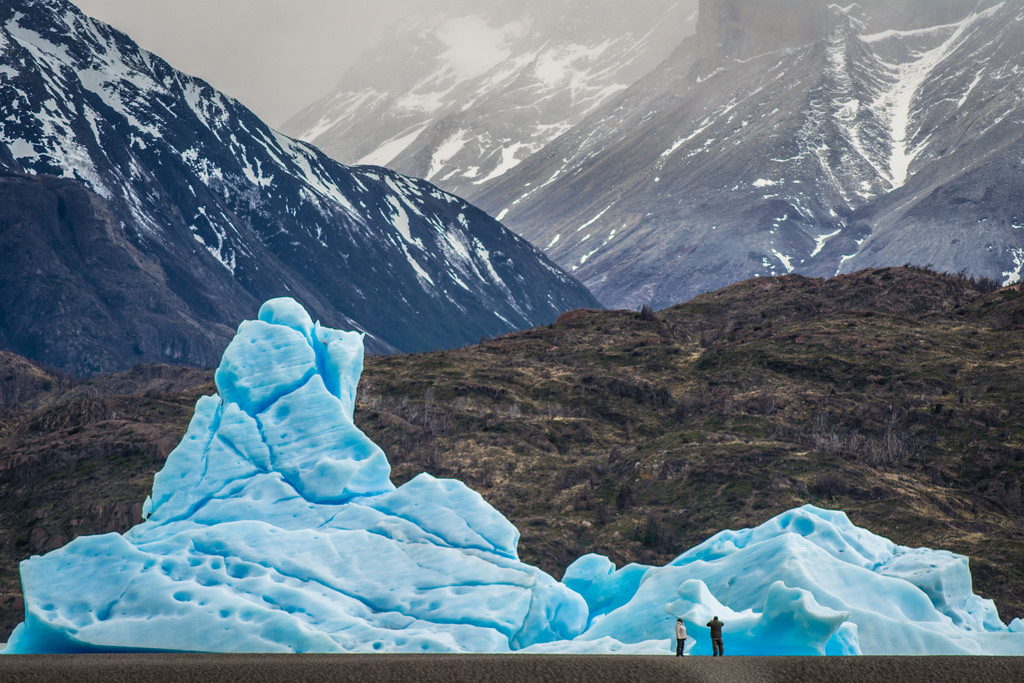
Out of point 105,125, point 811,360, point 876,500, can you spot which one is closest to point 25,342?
point 105,125

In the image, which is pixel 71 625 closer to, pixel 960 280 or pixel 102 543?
pixel 102 543

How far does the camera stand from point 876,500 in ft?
150

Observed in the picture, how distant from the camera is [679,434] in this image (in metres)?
56.9

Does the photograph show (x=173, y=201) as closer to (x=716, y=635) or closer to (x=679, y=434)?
(x=679, y=434)

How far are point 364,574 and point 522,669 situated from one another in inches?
382

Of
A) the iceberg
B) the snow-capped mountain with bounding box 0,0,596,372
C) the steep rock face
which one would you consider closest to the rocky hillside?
the iceberg

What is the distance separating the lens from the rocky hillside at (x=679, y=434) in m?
45.8

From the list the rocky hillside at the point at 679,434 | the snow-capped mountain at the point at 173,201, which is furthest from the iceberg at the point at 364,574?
the snow-capped mountain at the point at 173,201

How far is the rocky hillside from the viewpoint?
45844 millimetres

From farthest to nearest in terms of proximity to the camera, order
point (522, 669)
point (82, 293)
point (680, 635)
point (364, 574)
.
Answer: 1. point (82, 293)
2. point (364, 574)
3. point (680, 635)
4. point (522, 669)

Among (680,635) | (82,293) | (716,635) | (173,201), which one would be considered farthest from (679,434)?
(173,201)

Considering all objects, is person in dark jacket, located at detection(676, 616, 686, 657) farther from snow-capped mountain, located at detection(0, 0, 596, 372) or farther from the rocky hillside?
snow-capped mountain, located at detection(0, 0, 596, 372)

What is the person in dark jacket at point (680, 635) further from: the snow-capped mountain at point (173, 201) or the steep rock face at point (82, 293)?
the snow-capped mountain at point (173, 201)

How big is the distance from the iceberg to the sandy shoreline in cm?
439
